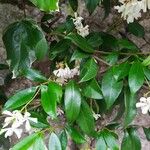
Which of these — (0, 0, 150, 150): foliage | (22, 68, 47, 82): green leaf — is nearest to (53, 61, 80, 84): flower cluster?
(0, 0, 150, 150): foliage

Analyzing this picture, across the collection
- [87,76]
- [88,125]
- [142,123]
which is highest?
[87,76]

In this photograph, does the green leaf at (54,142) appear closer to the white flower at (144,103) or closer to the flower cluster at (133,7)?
the white flower at (144,103)

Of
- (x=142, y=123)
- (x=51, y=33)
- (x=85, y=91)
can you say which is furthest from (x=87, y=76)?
(x=142, y=123)

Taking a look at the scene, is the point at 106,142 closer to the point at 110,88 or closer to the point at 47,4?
the point at 110,88

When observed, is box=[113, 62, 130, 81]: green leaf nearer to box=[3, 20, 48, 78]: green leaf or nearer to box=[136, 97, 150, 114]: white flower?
box=[136, 97, 150, 114]: white flower

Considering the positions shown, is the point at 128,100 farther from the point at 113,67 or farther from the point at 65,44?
the point at 65,44

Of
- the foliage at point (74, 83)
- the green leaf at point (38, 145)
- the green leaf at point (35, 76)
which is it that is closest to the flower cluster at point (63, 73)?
the foliage at point (74, 83)

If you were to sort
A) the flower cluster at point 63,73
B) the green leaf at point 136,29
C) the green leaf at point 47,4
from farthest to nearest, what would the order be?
the green leaf at point 136,29, the flower cluster at point 63,73, the green leaf at point 47,4
